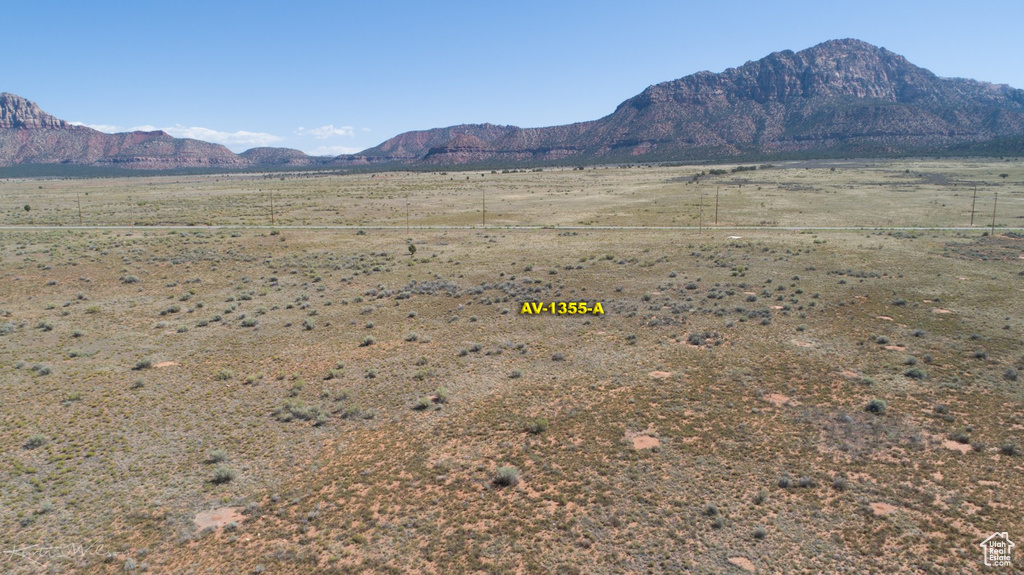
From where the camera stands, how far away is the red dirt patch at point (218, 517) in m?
12.9

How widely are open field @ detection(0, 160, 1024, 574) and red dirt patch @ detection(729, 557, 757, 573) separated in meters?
0.05

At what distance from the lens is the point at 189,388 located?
2075 cm

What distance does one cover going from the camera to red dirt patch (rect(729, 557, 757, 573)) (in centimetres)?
1112

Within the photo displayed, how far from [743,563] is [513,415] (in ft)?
28.7

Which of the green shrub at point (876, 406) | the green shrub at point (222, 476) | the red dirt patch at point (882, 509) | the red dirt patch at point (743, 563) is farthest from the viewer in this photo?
the green shrub at point (876, 406)

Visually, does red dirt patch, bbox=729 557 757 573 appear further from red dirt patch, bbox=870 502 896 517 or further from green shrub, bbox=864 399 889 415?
green shrub, bbox=864 399 889 415

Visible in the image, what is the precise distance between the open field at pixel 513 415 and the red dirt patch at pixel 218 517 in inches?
3.2

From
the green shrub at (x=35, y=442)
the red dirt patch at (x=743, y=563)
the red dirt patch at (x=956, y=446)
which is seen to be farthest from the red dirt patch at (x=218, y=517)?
the red dirt patch at (x=956, y=446)

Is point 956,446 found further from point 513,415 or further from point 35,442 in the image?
point 35,442

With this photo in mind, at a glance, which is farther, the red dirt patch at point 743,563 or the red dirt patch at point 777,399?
the red dirt patch at point 777,399

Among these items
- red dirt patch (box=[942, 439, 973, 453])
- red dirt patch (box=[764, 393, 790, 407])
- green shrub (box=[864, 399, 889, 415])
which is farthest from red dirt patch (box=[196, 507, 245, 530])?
red dirt patch (box=[942, 439, 973, 453])

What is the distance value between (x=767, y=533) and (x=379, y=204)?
3420 inches

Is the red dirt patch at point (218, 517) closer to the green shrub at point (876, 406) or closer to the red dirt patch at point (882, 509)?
the red dirt patch at point (882, 509)

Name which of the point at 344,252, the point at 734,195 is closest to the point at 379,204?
the point at 344,252
